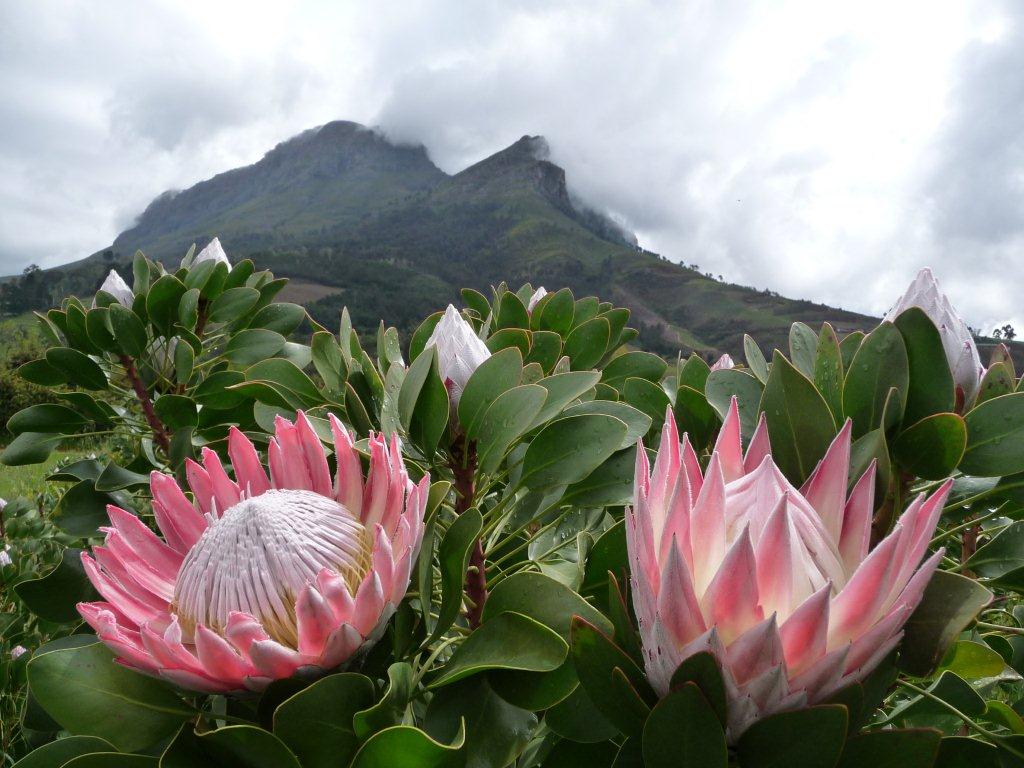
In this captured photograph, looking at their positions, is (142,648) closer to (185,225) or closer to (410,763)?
(410,763)

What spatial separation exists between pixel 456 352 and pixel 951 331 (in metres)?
0.85

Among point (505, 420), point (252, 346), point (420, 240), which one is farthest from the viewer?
point (420, 240)

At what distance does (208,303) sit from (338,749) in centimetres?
178

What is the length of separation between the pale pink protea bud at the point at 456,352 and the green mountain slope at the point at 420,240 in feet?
145

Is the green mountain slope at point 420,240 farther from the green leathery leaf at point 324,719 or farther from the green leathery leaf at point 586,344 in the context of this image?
the green leathery leaf at point 324,719

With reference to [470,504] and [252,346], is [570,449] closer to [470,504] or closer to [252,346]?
[470,504]

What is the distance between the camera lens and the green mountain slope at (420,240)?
79.4 metres

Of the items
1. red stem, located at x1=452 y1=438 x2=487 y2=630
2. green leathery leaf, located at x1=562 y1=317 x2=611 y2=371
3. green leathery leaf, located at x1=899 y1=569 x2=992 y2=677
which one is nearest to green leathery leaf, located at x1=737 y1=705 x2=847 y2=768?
green leathery leaf, located at x1=899 y1=569 x2=992 y2=677

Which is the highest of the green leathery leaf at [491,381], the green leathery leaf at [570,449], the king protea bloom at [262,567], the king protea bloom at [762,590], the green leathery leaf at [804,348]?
the green leathery leaf at [804,348]

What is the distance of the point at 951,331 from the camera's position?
41.6 inches

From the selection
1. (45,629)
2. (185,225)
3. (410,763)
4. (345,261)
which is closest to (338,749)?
(410,763)

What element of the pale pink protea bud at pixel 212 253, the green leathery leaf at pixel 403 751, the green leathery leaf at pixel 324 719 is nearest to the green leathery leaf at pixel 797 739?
the green leathery leaf at pixel 403 751

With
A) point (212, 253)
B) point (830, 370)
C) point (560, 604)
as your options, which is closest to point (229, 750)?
point (560, 604)

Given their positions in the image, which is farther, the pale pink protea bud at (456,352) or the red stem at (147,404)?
the red stem at (147,404)
